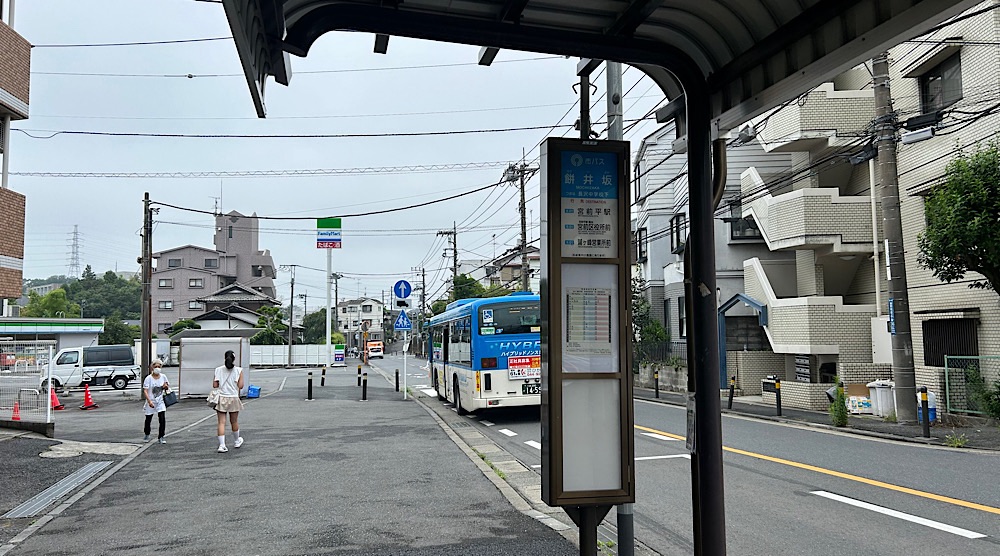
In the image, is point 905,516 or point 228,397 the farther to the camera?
point 228,397

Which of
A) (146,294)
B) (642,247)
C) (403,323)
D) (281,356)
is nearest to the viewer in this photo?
(403,323)

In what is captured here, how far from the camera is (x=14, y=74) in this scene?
16297 mm

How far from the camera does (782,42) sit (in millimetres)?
4758

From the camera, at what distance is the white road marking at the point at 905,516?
7.12 m

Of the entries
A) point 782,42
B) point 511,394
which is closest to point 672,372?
point 511,394

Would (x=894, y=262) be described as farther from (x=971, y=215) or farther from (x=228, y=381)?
(x=228, y=381)

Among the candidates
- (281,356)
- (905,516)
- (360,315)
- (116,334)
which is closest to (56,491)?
(905,516)

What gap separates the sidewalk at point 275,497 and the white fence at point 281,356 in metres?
45.2

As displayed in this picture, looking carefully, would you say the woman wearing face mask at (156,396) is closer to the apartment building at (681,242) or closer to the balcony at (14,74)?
the balcony at (14,74)

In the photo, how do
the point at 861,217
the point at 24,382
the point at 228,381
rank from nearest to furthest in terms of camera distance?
the point at 228,381
the point at 24,382
the point at 861,217

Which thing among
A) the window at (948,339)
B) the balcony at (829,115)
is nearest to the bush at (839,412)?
the window at (948,339)

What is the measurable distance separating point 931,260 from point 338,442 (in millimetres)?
12354

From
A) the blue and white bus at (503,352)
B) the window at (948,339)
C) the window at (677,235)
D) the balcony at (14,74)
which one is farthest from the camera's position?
the window at (677,235)

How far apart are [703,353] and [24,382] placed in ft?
53.3
